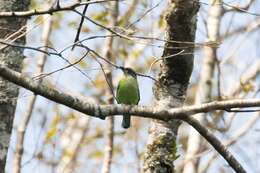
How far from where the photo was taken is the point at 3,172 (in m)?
4.45

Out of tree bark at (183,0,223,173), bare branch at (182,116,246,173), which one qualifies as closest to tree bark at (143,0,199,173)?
bare branch at (182,116,246,173)

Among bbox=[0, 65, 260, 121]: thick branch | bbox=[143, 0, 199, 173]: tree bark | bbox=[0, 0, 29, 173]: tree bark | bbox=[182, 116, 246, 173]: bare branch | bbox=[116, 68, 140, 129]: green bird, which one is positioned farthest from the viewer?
bbox=[116, 68, 140, 129]: green bird

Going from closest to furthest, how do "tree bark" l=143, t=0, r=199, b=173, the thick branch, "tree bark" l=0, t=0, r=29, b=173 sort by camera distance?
1. the thick branch
2. "tree bark" l=143, t=0, r=199, b=173
3. "tree bark" l=0, t=0, r=29, b=173

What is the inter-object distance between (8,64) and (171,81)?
1189 mm

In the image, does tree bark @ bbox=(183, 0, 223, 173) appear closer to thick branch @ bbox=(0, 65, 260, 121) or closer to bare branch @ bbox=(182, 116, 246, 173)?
bare branch @ bbox=(182, 116, 246, 173)

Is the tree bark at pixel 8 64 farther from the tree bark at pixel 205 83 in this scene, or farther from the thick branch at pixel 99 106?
the tree bark at pixel 205 83

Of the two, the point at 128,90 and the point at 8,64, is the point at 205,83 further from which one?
the point at 8,64

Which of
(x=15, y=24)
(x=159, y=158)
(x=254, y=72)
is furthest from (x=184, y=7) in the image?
(x=254, y=72)

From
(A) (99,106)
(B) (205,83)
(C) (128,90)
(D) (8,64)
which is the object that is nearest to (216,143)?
(A) (99,106)

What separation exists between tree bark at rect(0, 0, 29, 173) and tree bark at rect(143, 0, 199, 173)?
3.18ft

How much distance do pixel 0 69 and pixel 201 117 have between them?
170 inches

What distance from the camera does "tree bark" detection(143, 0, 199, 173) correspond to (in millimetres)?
4094

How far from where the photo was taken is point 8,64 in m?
4.68

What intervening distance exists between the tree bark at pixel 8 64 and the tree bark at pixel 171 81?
0.97m
